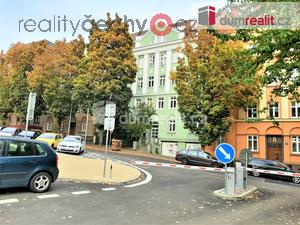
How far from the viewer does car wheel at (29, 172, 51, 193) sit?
29.8 feet

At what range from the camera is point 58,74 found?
40875 mm

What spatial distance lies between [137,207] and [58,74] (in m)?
36.0

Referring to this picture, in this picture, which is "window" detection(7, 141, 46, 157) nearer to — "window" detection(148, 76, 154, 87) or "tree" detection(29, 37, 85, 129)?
"tree" detection(29, 37, 85, 129)

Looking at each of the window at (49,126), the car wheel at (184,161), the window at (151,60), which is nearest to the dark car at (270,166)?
the car wheel at (184,161)

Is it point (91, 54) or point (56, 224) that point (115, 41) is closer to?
point (91, 54)

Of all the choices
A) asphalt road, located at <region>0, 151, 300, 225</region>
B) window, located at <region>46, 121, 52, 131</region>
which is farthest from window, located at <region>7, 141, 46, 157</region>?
window, located at <region>46, 121, 52, 131</region>

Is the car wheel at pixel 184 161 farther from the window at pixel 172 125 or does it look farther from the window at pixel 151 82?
the window at pixel 151 82

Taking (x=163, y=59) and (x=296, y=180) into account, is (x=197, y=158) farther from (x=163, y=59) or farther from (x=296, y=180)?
(x=163, y=59)

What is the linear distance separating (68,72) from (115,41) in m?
8.37

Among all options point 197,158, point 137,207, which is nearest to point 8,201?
point 137,207

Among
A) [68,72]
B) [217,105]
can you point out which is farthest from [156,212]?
[68,72]

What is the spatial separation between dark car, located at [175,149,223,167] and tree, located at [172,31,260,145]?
3360mm

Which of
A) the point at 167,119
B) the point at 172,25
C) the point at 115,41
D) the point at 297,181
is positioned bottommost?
the point at 297,181

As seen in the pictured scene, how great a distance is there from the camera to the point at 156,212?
302 inches
